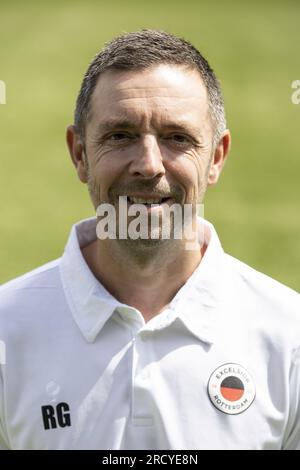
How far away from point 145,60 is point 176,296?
588 millimetres

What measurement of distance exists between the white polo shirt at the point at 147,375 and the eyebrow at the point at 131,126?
40 centimetres

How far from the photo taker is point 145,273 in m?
2.33

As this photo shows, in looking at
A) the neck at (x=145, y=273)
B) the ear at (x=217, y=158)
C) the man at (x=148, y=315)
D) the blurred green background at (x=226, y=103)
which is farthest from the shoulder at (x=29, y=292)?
the blurred green background at (x=226, y=103)

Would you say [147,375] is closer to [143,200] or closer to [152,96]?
[143,200]

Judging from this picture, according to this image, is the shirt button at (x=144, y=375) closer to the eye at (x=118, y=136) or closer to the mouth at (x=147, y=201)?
the mouth at (x=147, y=201)

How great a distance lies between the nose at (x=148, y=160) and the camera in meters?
2.19

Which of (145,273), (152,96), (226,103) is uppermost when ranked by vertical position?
(226,103)

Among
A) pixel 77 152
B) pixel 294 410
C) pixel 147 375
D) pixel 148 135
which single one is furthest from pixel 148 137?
pixel 294 410

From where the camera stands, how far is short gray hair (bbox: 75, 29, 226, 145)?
233cm

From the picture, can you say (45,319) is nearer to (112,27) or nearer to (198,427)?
(198,427)

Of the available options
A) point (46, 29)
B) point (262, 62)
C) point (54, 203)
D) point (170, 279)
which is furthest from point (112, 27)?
point (170, 279)

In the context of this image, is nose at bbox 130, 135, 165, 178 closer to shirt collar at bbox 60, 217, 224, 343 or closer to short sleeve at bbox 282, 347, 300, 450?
shirt collar at bbox 60, 217, 224, 343

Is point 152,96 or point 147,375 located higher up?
point 152,96
